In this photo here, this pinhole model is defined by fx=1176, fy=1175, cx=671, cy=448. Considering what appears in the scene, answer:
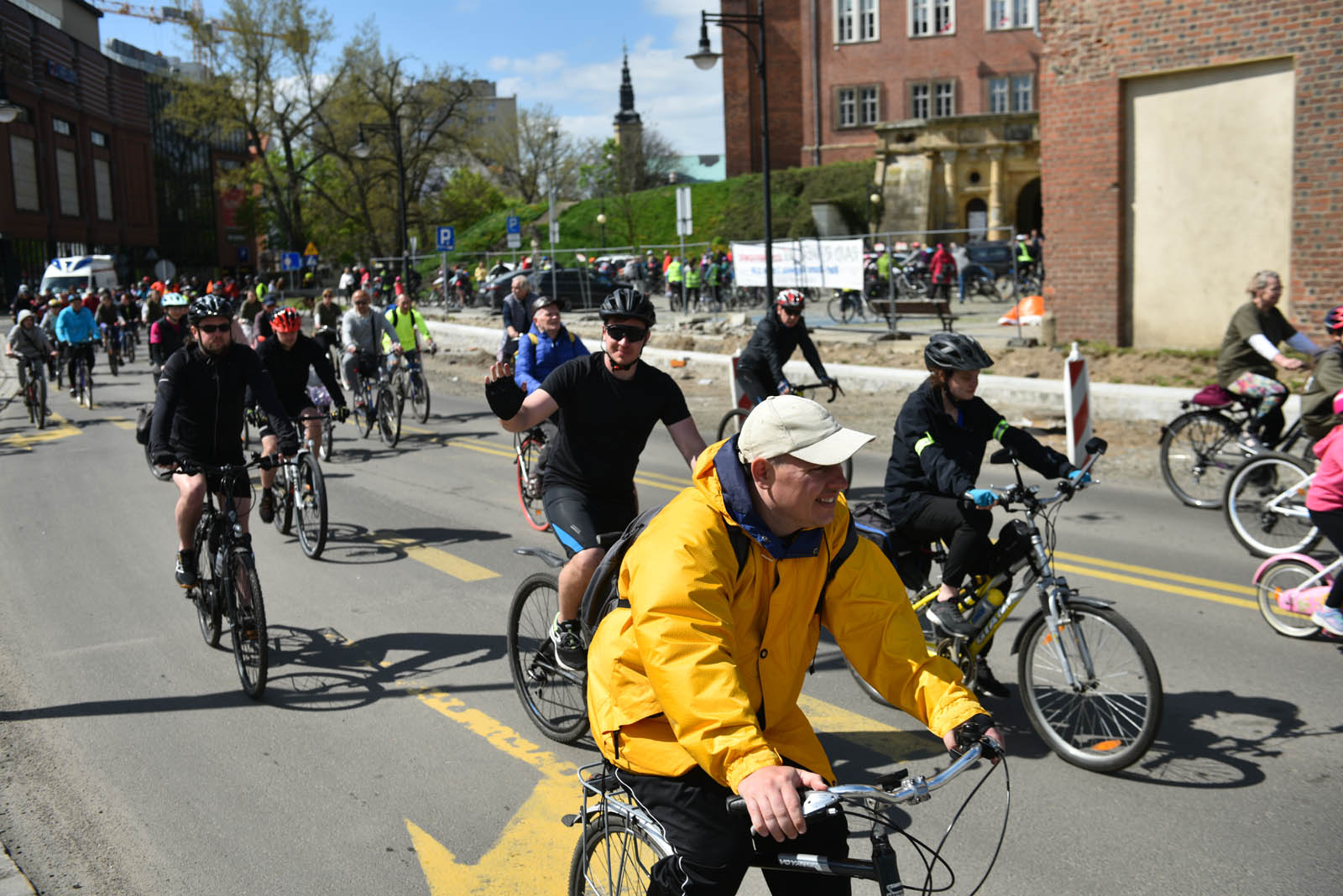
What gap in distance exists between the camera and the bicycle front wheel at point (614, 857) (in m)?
2.93

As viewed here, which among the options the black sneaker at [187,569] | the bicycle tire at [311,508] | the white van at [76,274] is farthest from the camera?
the white van at [76,274]

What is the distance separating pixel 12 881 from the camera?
14.4 ft

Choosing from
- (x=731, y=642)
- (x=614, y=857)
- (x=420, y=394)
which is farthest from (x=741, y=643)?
(x=420, y=394)

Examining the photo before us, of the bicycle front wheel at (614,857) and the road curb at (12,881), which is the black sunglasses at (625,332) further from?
the road curb at (12,881)

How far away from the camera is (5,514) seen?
1242 cm

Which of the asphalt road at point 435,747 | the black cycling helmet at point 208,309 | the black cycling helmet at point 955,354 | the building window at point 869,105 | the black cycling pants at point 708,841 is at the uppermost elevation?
the building window at point 869,105

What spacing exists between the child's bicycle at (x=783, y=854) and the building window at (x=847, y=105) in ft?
222

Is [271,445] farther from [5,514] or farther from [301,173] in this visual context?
[301,173]

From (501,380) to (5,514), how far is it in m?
9.46

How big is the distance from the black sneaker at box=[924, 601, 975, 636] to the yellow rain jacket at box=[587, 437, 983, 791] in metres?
2.65

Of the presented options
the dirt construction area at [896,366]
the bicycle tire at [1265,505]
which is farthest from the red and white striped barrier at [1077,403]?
the bicycle tire at [1265,505]

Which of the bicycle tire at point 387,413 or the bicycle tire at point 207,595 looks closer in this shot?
the bicycle tire at point 207,595

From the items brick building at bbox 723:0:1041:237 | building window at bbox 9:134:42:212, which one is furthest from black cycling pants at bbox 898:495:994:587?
building window at bbox 9:134:42:212

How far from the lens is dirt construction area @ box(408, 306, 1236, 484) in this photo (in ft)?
46.3
